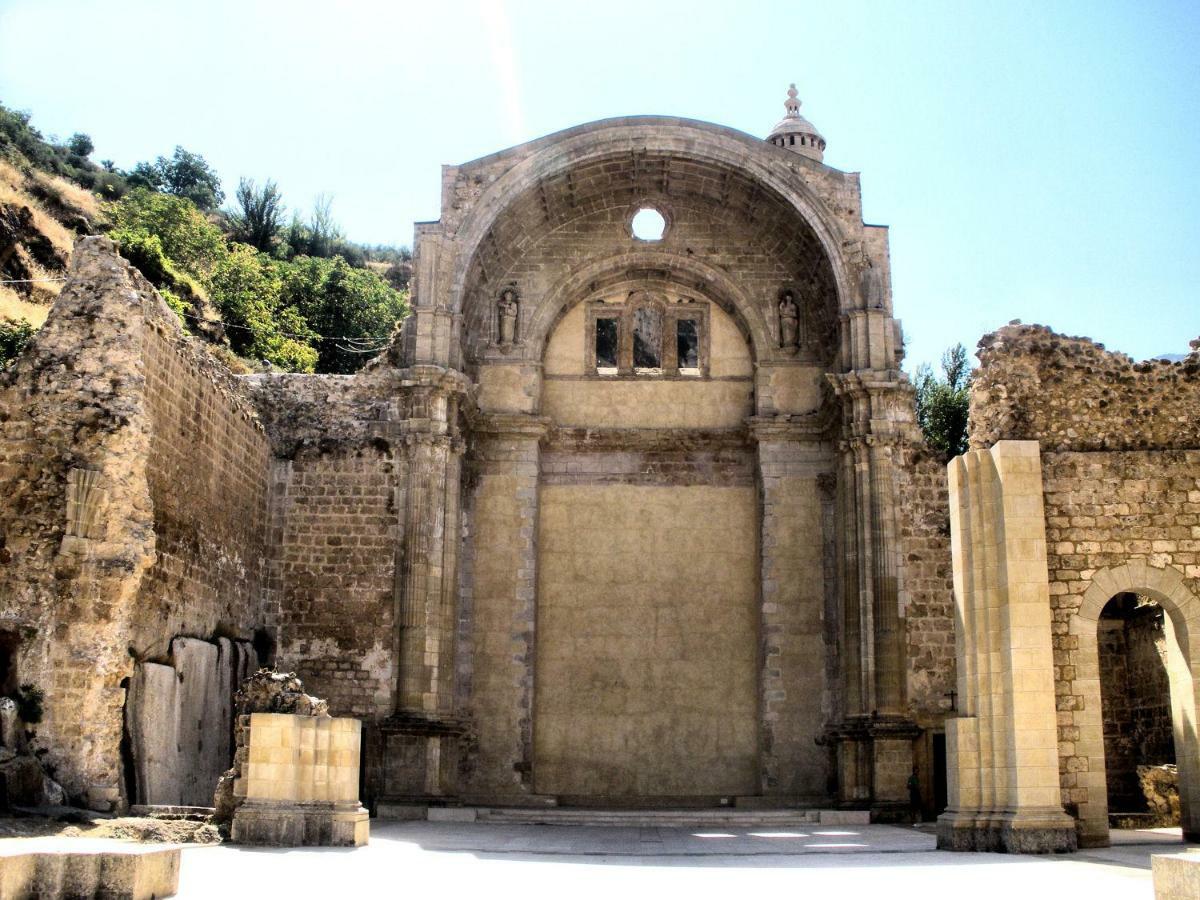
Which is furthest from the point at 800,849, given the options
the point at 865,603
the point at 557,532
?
the point at 557,532

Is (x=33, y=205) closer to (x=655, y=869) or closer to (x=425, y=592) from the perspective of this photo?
(x=425, y=592)

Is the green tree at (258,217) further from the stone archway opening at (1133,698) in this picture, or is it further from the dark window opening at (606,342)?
the stone archway opening at (1133,698)

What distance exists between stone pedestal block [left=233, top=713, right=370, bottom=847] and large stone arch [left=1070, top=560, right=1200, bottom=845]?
697cm

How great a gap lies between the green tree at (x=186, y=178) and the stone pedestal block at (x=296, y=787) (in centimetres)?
4701

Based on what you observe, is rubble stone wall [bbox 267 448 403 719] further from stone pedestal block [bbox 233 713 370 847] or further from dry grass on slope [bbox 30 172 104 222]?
dry grass on slope [bbox 30 172 104 222]

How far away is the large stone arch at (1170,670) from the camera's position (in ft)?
39.5

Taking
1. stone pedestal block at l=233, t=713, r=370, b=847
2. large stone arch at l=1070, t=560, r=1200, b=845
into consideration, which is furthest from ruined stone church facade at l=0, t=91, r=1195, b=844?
stone pedestal block at l=233, t=713, r=370, b=847

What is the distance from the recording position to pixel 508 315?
21.5 metres

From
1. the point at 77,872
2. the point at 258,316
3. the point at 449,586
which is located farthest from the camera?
the point at 258,316

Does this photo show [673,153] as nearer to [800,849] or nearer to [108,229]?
[800,849]

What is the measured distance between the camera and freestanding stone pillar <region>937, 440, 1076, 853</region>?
38.9 ft

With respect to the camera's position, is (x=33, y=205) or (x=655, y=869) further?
(x=33, y=205)

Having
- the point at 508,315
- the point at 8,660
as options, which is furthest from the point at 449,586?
the point at 8,660

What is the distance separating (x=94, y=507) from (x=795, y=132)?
120 ft
